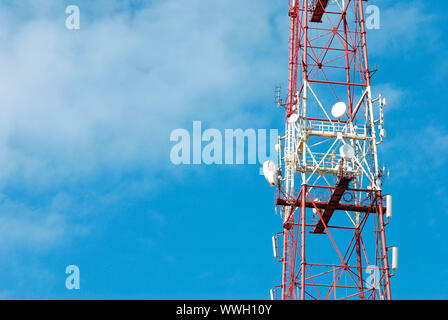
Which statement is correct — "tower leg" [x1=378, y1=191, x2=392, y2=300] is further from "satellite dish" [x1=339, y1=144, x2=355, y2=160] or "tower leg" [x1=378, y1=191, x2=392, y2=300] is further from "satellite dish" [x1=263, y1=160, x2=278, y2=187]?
"satellite dish" [x1=263, y1=160, x2=278, y2=187]

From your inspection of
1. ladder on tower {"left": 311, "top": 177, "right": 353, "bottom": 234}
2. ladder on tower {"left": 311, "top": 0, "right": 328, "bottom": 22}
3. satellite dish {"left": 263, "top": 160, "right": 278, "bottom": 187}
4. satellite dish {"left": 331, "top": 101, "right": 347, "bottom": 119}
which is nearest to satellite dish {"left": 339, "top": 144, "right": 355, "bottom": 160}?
ladder on tower {"left": 311, "top": 177, "right": 353, "bottom": 234}

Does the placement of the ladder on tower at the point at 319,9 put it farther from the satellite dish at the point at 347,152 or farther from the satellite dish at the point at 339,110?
the satellite dish at the point at 347,152

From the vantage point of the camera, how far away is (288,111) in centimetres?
7925

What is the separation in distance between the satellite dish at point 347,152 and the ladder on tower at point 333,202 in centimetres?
230

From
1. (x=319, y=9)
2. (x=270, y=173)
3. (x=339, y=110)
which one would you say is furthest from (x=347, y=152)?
(x=319, y=9)

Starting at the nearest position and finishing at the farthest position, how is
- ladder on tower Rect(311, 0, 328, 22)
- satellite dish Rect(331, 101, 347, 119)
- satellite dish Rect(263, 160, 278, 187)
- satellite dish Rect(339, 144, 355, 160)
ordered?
1. satellite dish Rect(339, 144, 355, 160)
2. satellite dish Rect(331, 101, 347, 119)
3. satellite dish Rect(263, 160, 278, 187)
4. ladder on tower Rect(311, 0, 328, 22)

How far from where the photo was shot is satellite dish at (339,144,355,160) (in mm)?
66625

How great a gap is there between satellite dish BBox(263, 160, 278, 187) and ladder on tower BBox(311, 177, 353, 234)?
16.4ft

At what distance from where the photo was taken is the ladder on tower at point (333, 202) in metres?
65.6

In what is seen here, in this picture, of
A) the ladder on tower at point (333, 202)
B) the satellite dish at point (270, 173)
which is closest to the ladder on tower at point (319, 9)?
the satellite dish at point (270, 173)
